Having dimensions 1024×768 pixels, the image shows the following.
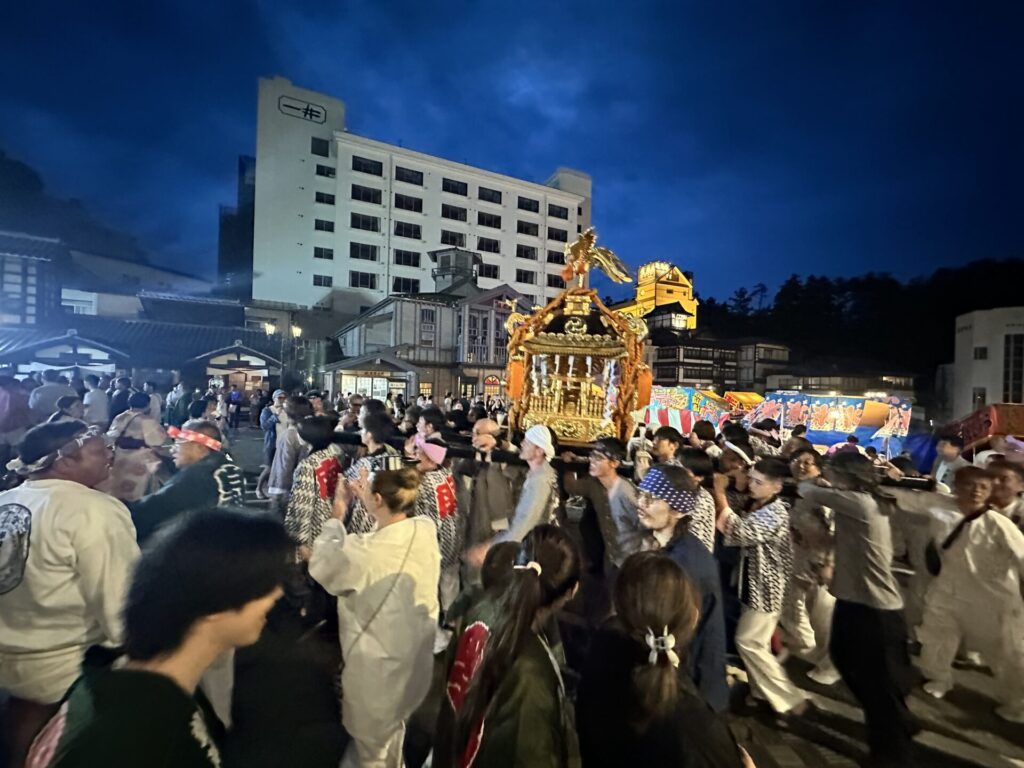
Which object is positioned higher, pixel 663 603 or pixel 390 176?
pixel 390 176

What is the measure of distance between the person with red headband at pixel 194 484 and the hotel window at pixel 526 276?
36119 millimetres

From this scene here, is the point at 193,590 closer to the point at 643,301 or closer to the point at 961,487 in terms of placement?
the point at 961,487

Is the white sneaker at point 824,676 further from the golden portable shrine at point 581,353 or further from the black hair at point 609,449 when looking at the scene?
the golden portable shrine at point 581,353

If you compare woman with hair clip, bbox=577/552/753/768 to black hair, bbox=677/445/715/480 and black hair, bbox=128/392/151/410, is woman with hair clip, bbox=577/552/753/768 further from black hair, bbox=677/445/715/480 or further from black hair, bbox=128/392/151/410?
black hair, bbox=128/392/151/410

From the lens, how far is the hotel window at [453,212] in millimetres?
36406

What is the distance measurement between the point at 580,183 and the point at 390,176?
16744 millimetres

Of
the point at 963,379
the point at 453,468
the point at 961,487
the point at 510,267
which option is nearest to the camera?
the point at 961,487

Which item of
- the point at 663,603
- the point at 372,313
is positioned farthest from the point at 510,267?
the point at 663,603

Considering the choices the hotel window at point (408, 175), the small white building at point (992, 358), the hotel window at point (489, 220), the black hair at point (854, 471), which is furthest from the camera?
the hotel window at point (489, 220)

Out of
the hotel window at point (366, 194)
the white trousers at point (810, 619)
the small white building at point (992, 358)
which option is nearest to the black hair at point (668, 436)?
the white trousers at point (810, 619)

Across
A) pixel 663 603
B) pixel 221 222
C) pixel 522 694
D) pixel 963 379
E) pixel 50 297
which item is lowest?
pixel 522 694

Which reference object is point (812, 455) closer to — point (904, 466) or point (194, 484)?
point (904, 466)

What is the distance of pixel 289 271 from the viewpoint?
32438 millimetres

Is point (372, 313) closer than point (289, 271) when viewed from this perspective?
Yes
